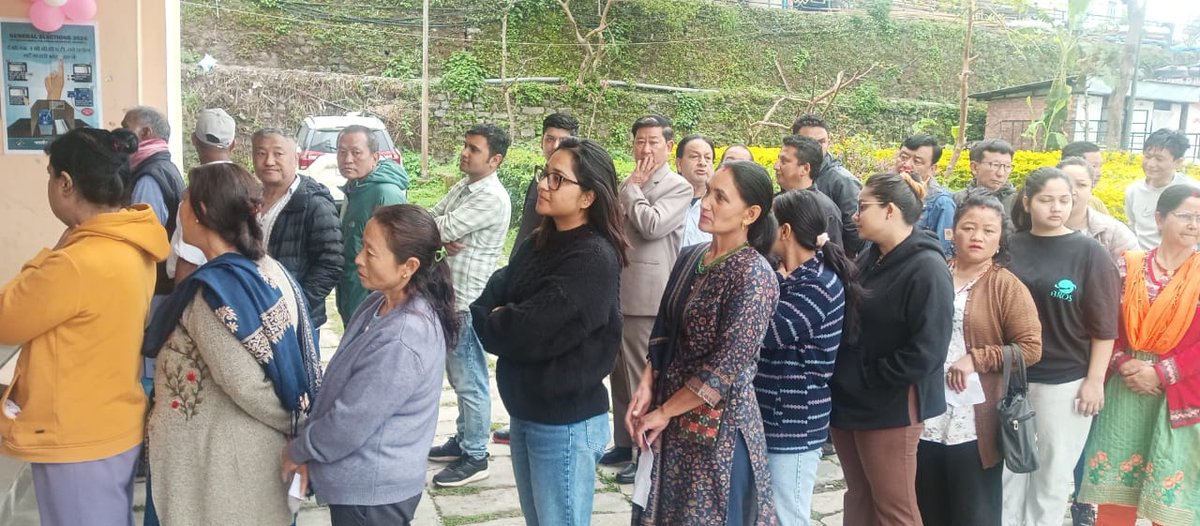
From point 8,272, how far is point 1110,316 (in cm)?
598

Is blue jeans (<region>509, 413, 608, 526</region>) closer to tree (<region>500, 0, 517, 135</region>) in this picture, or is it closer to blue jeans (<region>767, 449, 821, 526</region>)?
blue jeans (<region>767, 449, 821, 526</region>)

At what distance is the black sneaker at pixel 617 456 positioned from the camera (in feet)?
14.0

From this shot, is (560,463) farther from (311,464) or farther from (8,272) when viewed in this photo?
(8,272)

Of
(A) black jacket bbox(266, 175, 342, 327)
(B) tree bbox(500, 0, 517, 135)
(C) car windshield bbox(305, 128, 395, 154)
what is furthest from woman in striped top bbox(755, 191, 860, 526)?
(B) tree bbox(500, 0, 517, 135)

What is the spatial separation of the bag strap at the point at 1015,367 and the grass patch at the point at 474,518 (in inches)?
75.8

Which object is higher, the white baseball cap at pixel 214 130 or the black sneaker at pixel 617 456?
the white baseball cap at pixel 214 130

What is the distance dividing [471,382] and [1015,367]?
85.8 inches

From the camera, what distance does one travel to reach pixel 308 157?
1310 cm

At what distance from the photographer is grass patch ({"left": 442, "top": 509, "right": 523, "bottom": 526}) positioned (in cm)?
355

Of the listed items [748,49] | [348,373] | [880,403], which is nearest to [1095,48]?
[748,49]

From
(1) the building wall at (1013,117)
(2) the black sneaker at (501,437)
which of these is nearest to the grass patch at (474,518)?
(2) the black sneaker at (501,437)

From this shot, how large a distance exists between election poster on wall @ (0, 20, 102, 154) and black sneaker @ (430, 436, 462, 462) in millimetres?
3201

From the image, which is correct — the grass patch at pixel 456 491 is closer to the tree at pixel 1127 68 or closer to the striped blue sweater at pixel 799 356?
the striped blue sweater at pixel 799 356

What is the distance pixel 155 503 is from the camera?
7.40 ft
